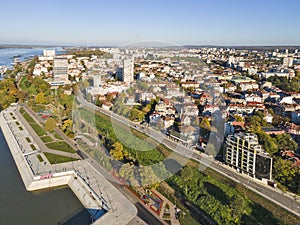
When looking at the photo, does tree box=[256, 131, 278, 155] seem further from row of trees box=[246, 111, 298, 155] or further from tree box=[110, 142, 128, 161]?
tree box=[110, 142, 128, 161]

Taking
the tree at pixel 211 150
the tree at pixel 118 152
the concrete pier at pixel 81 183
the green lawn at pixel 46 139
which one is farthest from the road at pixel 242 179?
the green lawn at pixel 46 139

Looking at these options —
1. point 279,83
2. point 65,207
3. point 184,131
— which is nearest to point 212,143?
point 184,131

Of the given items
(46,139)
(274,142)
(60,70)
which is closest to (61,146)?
(46,139)

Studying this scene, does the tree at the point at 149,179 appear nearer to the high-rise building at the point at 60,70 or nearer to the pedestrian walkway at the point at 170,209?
the pedestrian walkway at the point at 170,209

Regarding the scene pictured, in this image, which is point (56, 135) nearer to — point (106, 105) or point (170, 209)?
point (106, 105)

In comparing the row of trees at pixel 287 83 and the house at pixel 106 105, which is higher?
the row of trees at pixel 287 83

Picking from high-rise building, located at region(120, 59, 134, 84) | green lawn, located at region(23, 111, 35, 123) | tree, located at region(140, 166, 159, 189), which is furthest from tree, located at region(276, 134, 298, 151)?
high-rise building, located at region(120, 59, 134, 84)
